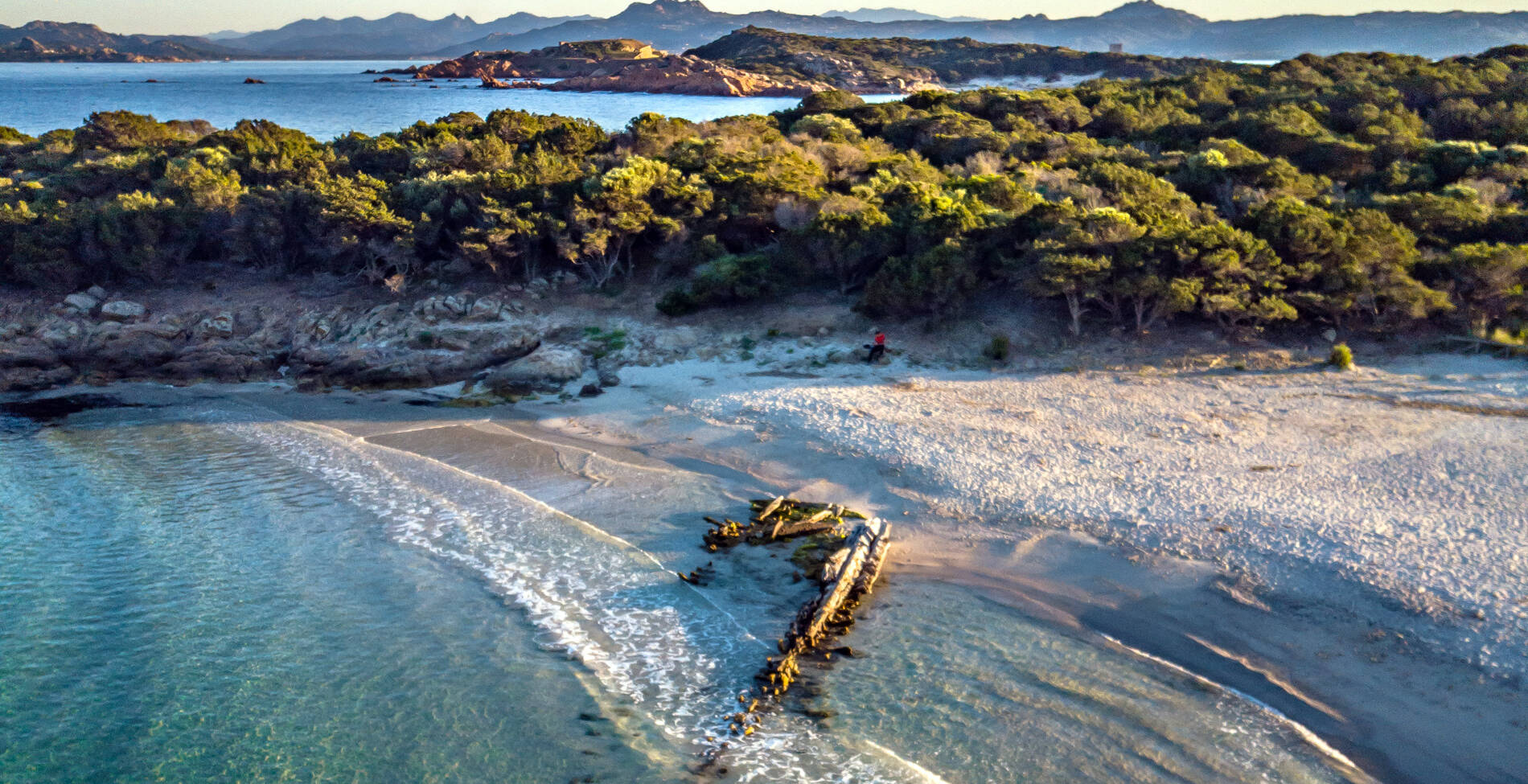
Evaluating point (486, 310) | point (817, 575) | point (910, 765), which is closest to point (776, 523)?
point (817, 575)

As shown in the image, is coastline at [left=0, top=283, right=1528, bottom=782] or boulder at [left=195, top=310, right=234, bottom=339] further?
boulder at [left=195, top=310, right=234, bottom=339]

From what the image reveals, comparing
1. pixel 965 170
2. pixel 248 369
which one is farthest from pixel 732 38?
pixel 248 369

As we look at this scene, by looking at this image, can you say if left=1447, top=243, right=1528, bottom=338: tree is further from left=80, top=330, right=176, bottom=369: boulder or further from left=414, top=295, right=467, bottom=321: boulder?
left=80, top=330, right=176, bottom=369: boulder

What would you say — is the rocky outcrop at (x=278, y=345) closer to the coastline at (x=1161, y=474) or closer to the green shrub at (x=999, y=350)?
the coastline at (x=1161, y=474)

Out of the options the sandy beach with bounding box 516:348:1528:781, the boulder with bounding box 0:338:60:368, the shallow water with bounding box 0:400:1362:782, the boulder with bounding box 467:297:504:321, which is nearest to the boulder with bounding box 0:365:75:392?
the boulder with bounding box 0:338:60:368

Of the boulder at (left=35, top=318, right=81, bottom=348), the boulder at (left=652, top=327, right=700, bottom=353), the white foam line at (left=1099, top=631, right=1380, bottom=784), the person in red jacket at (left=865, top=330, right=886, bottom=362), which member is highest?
the person in red jacket at (left=865, top=330, right=886, bottom=362)

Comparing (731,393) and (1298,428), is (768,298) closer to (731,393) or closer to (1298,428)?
(731,393)
